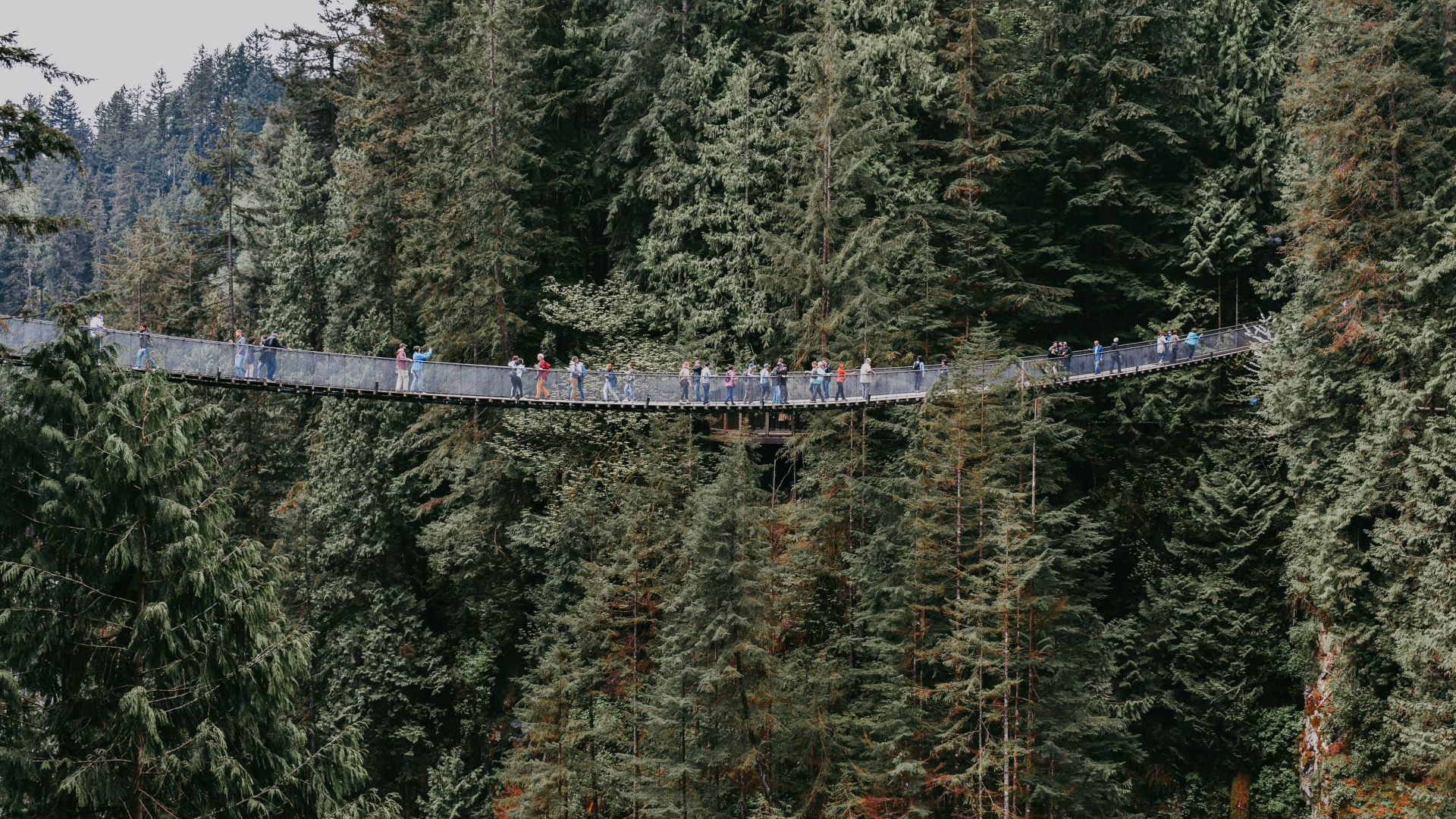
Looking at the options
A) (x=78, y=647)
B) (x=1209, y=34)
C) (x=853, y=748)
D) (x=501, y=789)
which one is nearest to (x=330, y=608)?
(x=501, y=789)

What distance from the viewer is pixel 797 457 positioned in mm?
33375

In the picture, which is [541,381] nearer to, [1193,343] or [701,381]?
[701,381]

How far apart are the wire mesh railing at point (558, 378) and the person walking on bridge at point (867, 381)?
2 centimetres

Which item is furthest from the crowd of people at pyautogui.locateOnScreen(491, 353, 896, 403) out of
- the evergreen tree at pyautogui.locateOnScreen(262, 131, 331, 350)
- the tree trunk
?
the evergreen tree at pyautogui.locateOnScreen(262, 131, 331, 350)

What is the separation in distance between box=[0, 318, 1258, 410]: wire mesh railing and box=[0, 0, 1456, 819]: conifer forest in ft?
3.77

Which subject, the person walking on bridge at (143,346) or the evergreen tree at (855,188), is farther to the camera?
the evergreen tree at (855,188)

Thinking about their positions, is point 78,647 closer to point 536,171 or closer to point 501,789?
point 501,789

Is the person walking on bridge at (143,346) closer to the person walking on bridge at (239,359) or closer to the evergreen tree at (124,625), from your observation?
the person walking on bridge at (239,359)

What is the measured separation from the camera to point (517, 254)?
1315 inches

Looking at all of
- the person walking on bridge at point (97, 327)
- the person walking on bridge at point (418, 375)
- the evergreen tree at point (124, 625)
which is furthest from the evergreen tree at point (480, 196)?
the evergreen tree at point (124, 625)

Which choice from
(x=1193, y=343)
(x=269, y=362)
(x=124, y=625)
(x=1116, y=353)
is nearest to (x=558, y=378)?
(x=269, y=362)

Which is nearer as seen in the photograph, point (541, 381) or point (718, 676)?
point (718, 676)

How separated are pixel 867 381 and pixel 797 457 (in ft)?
20.7

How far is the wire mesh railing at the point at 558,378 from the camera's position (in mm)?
25438
